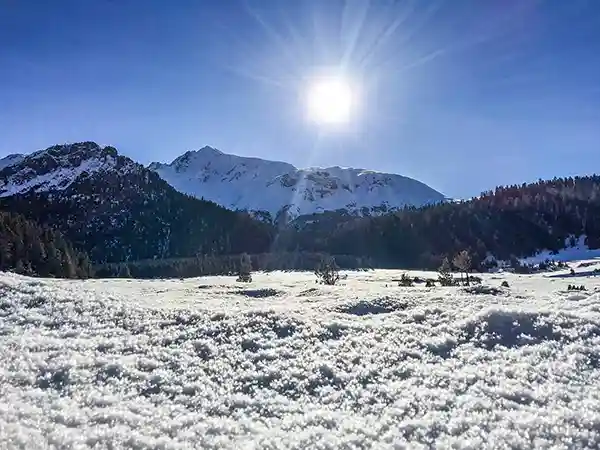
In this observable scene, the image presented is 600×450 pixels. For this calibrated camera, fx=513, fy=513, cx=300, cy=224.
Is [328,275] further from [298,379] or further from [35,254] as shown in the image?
[35,254]

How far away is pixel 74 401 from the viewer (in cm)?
1285

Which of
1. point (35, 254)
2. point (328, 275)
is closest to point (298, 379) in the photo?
point (328, 275)

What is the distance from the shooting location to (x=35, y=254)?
126312mm

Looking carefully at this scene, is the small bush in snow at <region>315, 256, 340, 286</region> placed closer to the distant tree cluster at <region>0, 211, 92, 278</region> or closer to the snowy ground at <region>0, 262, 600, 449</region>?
the snowy ground at <region>0, 262, 600, 449</region>

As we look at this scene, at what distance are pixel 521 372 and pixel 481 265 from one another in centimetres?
17890

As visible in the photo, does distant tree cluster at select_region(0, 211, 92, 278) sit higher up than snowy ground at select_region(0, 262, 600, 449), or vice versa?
distant tree cluster at select_region(0, 211, 92, 278)

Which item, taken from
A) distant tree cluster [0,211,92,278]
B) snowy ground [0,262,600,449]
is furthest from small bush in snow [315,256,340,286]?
distant tree cluster [0,211,92,278]

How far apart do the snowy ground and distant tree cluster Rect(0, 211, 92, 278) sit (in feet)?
324

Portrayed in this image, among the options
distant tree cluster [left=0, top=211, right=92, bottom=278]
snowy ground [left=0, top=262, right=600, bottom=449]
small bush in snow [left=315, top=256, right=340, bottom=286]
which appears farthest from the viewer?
distant tree cluster [left=0, top=211, right=92, bottom=278]

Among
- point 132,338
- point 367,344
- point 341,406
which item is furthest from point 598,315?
point 132,338

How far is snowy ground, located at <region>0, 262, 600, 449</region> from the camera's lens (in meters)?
11.3

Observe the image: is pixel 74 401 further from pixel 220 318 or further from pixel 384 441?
pixel 220 318

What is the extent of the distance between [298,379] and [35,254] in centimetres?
12903

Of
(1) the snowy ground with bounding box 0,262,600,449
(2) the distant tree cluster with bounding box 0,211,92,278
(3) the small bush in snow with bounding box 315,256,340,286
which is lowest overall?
(1) the snowy ground with bounding box 0,262,600,449
